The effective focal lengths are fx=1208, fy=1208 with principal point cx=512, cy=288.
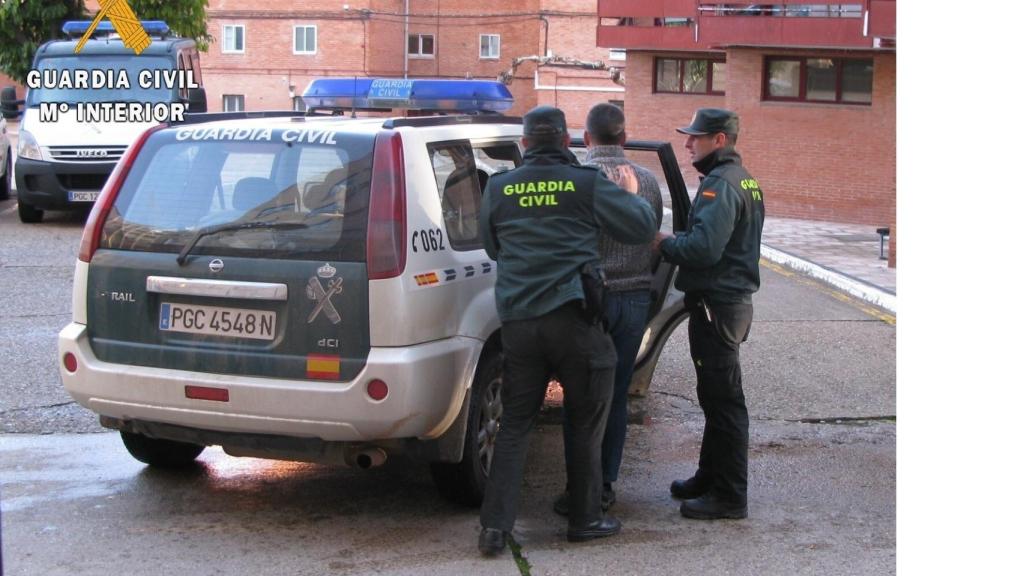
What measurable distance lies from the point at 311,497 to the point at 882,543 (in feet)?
8.43

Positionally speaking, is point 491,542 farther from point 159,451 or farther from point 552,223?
point 159,451

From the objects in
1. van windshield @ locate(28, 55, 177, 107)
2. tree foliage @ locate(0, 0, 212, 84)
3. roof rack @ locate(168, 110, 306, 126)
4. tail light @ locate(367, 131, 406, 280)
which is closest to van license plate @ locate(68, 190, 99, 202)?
van windshield @ locate(28, 55, 177, 107)

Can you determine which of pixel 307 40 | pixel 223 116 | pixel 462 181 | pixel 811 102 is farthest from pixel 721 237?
pixel 307 40

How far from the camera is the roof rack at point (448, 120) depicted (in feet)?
17.1

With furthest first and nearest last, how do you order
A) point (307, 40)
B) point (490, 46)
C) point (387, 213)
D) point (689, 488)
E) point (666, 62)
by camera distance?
1. point (490, 46)
2. point (307, 40)
3. point (666, 62)
4. point (689, 488)
5. point (387, 213)

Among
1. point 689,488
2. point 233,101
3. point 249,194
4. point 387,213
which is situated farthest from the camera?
point 233,101

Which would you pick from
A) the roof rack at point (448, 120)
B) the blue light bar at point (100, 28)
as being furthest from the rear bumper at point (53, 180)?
the roof rack at point (448, 120)

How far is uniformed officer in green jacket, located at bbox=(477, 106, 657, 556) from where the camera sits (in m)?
4.76

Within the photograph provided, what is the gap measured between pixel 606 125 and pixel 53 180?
39.5 feet

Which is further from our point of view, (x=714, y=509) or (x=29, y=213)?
(x=29, y=213)

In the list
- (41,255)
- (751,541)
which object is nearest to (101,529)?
(751,541)

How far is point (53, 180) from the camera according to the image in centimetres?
1541

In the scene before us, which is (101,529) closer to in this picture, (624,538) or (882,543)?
(624,538)

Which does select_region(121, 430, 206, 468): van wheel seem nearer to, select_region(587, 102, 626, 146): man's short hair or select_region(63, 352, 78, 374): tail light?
select_region(63, 352, 78, 374): tail light
